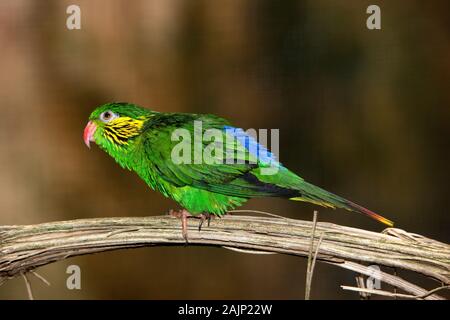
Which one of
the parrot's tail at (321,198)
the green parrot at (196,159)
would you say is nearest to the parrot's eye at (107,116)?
the green parrot at (196,159)

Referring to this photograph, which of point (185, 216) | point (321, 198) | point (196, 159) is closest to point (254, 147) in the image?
point (196, 159)

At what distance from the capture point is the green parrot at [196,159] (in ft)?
9.00

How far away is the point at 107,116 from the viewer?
3.17 m

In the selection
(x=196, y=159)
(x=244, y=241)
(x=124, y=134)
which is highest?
(x=124, y=134)

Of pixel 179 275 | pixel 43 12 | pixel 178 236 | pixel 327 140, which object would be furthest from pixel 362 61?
pixel 178 236

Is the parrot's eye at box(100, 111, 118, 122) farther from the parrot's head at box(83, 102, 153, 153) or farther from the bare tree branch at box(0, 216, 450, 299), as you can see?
the bare tree branch at box(0, 216, 450, 299)

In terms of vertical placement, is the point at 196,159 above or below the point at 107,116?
below

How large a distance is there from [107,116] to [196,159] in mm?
571

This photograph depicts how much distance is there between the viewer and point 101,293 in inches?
191

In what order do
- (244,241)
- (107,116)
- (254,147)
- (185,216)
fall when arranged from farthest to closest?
(107,116) → (254,147) → (185,216) → (244,241)

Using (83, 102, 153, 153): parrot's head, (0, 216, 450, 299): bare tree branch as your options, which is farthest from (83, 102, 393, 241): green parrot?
(0, 216, 450, 299): bare tree branch

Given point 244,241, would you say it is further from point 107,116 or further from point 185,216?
point 107,116
